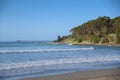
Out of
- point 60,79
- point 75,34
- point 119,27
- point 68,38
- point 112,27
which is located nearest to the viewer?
point 60,79

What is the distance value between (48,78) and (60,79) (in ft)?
1.22

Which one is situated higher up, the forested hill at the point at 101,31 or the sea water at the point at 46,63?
the forested hill at the point at 101,31

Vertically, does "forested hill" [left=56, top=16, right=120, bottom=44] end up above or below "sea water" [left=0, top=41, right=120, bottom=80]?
above

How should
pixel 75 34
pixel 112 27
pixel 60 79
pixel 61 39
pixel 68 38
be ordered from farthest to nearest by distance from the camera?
pixel 61 39
pixel 68 38
pixel 75 34
pixel 112 27
pixel 60 79

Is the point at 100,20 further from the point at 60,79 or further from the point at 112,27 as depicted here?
the point at 60,79

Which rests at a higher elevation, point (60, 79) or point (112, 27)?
point (112, 27)

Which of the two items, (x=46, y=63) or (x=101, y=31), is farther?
(x=101, y=31)

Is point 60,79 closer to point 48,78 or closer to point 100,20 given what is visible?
point 48,78

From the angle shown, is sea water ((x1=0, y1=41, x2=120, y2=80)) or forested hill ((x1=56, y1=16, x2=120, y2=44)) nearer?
sea water ((x1=0, y1=41, x2=120, y2=80))

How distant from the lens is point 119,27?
2170 inches

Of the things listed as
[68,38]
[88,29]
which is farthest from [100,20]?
[68,38]

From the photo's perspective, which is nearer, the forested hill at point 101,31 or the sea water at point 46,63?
the sea water at point 46,63

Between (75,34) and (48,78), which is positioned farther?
(75,34)

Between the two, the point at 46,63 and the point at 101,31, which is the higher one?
the point at 101,31
